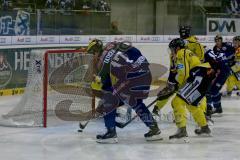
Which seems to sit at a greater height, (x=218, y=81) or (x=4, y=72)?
(x=4, y=72)

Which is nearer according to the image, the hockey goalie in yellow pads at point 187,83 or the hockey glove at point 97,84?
the hockey goalie in yellow pads at point 187,83

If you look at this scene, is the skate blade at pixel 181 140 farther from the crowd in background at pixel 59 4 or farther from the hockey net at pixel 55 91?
the crowd in background at pixel 59 4

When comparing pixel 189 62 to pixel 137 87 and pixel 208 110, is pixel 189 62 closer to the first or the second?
pixel 137 87

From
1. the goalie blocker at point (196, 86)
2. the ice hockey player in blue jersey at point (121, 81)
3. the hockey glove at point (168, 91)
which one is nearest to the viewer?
the ice hockey player in blue jersey at point (121, 81)

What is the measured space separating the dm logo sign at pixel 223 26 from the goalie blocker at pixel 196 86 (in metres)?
8.16

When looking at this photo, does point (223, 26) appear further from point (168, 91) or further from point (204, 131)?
point (204, 131)

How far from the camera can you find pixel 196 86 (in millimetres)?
6555

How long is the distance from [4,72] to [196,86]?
468cm

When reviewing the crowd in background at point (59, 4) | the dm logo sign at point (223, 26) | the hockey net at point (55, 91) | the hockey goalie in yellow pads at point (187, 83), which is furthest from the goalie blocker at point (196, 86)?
the dm logo sign at point (223, 26)

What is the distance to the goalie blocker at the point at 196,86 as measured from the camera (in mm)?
6465

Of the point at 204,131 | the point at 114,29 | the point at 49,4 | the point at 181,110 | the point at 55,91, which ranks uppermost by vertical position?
the point at 49,4

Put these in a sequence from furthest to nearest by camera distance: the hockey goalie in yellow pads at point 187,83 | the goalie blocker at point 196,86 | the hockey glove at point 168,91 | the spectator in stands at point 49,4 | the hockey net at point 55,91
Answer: the spectator in stands at point 49,4, the hockey net at point 55,91, the hockey glove at point 168,91, the goalie blocker at point 196,86, the hockey goalie in yellow pads at point 187,83

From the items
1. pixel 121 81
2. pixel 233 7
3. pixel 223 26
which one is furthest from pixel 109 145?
pixel 233 7

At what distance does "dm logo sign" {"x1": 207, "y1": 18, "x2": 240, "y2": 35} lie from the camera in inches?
583
